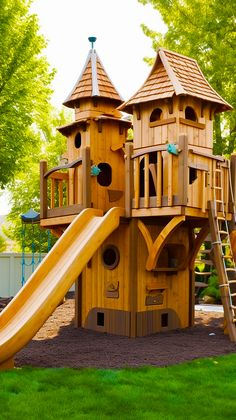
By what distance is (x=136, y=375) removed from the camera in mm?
6660

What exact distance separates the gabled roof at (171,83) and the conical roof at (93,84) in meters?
1.00

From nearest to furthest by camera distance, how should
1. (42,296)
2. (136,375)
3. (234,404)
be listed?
(234,404), (136,375), (42,296)

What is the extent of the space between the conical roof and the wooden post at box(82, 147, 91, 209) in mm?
1858

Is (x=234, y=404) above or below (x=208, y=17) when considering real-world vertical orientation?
below

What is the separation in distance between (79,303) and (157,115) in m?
4.05

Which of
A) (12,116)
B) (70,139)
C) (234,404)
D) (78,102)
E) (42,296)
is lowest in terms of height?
→ (234,404)

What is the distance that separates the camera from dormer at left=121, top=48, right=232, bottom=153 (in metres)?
9.91

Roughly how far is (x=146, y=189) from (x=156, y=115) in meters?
1.87

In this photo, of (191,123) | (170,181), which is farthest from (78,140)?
(170,181)

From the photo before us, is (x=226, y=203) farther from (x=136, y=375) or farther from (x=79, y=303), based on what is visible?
(x=136, y=375)

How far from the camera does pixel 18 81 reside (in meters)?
17.7

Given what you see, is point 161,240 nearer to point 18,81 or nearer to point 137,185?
point 137,185

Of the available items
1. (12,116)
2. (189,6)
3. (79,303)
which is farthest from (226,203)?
(189,6)

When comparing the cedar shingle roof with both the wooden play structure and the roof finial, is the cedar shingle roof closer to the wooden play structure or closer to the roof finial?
the wooden play structure
